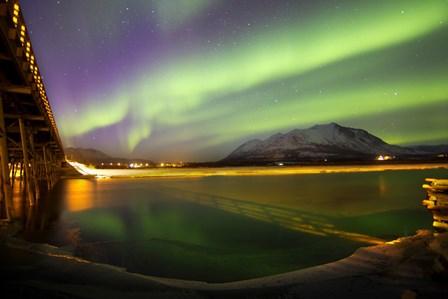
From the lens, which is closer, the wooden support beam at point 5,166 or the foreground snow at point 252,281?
the foreground snow at point 252,281

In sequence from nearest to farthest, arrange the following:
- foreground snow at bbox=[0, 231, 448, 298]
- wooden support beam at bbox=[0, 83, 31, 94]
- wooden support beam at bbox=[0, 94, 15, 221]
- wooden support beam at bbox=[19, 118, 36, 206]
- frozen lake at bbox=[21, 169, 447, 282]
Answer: foreground snow at bbox=[0, 231, 448, 298], frozen lake at bbox=[21, 169, 447, 282], wooden support beam at bbox=[0, 94, 15, 221], wooden support beam at bbox=[0, 83, 31, 94], wooden support beam at bbox=[19, 118, 36, 206]

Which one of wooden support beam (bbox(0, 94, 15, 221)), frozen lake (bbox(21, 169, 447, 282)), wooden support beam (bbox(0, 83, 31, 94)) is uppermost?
wooden support beam (bbox(0, 83, 31, 94))

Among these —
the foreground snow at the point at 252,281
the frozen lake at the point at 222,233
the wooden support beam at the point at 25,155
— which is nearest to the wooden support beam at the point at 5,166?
the frozen lake at the point at 222,233

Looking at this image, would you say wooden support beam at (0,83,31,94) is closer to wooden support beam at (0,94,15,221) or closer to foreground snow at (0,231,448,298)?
wooden support beam at (0,94,15,221)

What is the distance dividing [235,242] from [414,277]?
6.17 metres

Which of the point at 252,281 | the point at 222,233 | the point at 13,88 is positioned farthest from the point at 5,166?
the point at 252,281

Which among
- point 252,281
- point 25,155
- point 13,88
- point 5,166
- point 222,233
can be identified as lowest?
point 222,233

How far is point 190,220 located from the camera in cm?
A: 1538

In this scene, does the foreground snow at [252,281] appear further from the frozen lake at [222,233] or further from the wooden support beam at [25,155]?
the wooden support beam at [25,155]

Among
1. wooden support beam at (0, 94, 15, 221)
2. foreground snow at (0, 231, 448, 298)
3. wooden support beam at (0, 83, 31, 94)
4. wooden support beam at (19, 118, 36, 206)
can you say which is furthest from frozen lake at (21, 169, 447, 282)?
wooden support beam at (0, 83, 31, 94)

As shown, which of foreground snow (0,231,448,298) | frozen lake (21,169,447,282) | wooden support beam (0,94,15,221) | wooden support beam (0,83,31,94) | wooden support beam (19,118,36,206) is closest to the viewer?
foreground snow (0,231,448,298)

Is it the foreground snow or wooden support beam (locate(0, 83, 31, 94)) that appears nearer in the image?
the foreground snow

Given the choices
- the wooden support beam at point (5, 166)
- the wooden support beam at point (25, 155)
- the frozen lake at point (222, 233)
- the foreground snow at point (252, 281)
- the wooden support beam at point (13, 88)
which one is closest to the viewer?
the foreground snow at point (252, 281)

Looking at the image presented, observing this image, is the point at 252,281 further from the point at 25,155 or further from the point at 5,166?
the point at 25,155
